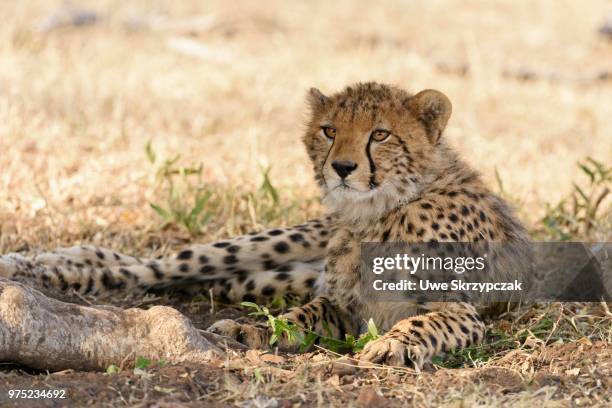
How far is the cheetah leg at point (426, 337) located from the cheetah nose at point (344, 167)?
0.58 meters

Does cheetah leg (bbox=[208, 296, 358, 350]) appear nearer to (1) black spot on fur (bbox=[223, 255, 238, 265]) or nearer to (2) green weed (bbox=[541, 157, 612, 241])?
(1) black spot on fur (bbox=[223, 255, 238, 265])

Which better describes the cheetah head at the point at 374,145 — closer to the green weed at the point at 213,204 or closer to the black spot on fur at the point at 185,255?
the black spot on fur at the point at 185,255

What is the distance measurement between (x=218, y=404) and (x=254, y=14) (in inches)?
305

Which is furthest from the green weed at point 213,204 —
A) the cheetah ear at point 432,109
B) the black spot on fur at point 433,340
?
the black spot on fur at point 433,340

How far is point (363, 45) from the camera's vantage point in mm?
9430

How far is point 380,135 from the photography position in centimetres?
389

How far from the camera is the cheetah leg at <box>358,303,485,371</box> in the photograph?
3361mm

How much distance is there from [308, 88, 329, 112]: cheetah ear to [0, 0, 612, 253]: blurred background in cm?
29

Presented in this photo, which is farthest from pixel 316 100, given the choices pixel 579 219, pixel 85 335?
pixel 579 219

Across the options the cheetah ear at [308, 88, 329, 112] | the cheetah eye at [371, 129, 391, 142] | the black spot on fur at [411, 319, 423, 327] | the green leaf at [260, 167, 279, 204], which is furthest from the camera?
the green leaf at [260, 167, 279, 204]

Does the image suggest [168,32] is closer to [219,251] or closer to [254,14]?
[254,14]

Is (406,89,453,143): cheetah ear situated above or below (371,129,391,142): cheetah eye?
above

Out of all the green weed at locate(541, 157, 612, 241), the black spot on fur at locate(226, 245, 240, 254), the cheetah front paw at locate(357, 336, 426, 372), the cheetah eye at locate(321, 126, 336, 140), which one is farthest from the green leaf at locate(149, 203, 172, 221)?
the green weed at locate(541, 157, 612, 241)

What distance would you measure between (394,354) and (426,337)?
19cm
